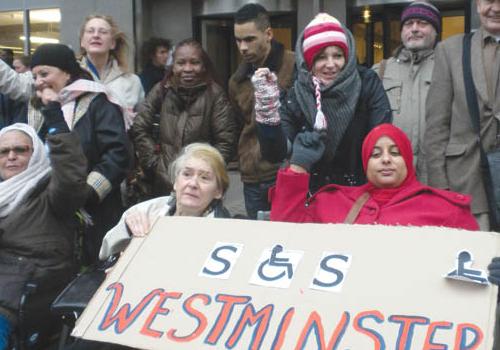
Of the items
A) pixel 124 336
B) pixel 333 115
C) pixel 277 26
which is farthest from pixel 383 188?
pixel 277 26

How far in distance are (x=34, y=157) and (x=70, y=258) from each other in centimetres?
56

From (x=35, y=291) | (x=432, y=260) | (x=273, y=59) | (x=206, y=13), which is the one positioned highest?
(x=206, y=13)

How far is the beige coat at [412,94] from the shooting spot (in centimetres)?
350

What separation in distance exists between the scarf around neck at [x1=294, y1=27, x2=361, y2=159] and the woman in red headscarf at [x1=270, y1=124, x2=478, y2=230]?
7.7 inches

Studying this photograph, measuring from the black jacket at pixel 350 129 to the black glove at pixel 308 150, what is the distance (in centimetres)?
15

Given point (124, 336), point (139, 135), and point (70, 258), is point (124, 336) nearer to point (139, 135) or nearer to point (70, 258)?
point (70, 258)

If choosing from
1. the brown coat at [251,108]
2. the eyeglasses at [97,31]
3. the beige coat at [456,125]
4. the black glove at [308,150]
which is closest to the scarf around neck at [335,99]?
the black glove at [308,150]

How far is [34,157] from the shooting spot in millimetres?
3488

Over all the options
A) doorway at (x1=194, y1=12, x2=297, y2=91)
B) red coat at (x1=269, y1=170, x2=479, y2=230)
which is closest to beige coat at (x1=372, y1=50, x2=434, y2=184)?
red coat at (x1=269, y1=170, x2=479, y2=230)

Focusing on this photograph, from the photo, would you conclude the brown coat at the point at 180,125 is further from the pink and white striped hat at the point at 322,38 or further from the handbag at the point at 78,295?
the handbag at the point at 78,295

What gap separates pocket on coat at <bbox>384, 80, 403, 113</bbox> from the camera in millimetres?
3561

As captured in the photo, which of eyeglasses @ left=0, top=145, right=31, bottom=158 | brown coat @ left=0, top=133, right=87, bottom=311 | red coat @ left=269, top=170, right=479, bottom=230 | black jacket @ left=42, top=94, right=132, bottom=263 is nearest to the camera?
red coat @ left=269, top=170, right=479, bottom=230

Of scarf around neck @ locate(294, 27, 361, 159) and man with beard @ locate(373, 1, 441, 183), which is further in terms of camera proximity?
man with beard @ locate(373, 1, 441, 183)

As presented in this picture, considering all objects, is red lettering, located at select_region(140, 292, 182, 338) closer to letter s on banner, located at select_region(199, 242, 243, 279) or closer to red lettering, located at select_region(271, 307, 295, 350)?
letter s on banner, located at select_region(199, 242, 243, 279)
